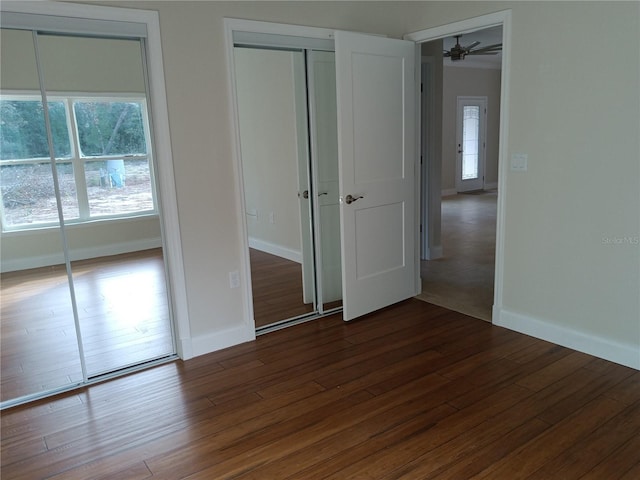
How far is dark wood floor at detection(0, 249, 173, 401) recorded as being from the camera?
2.99 m

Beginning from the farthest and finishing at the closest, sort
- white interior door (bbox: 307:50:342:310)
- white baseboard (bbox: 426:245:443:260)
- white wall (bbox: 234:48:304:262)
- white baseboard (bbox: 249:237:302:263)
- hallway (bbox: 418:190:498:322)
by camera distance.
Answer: white baseboard (bbox: 426:245:443:260) < white baseboard (bbox: 249:237:302:263) < white wall (bbox: 234:48:304:262) < hallway (bbox: 418:190:498:322) < white interior door (bbox: 307:50:342:310)

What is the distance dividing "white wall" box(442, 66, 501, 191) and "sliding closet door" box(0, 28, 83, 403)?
8275 millimetres

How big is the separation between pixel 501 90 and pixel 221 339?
2555mm

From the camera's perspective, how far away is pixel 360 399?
2.58 m

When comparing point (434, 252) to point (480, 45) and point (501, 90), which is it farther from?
point (480, 45)

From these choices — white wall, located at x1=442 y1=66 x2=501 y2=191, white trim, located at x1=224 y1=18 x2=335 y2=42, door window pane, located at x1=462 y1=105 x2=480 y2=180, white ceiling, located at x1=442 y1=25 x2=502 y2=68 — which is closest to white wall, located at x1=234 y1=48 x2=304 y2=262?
white trim, located at x1=224 y1=18 x2=335 y2=42

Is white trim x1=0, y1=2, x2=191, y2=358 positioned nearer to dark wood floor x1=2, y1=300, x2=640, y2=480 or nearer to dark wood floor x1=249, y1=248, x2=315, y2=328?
dark wood floor x1=2, y1=300, x2=640, y2=480

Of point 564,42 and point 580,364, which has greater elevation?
point 564,42

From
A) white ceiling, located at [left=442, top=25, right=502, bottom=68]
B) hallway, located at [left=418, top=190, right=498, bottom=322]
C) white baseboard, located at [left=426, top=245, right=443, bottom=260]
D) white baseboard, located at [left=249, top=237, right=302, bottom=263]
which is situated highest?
white ceiling, located at [left=442, top=25, right=502, bottom=68]

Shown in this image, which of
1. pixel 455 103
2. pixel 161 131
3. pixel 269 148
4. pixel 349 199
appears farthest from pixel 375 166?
pixel 455 103

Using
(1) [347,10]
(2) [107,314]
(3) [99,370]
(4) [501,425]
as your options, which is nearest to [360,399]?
(4) [501,425]

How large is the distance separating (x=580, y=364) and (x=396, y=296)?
1.45 m

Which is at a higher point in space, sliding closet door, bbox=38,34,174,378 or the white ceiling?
the white ceiling

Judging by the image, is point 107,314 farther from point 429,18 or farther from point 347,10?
point 429,18
